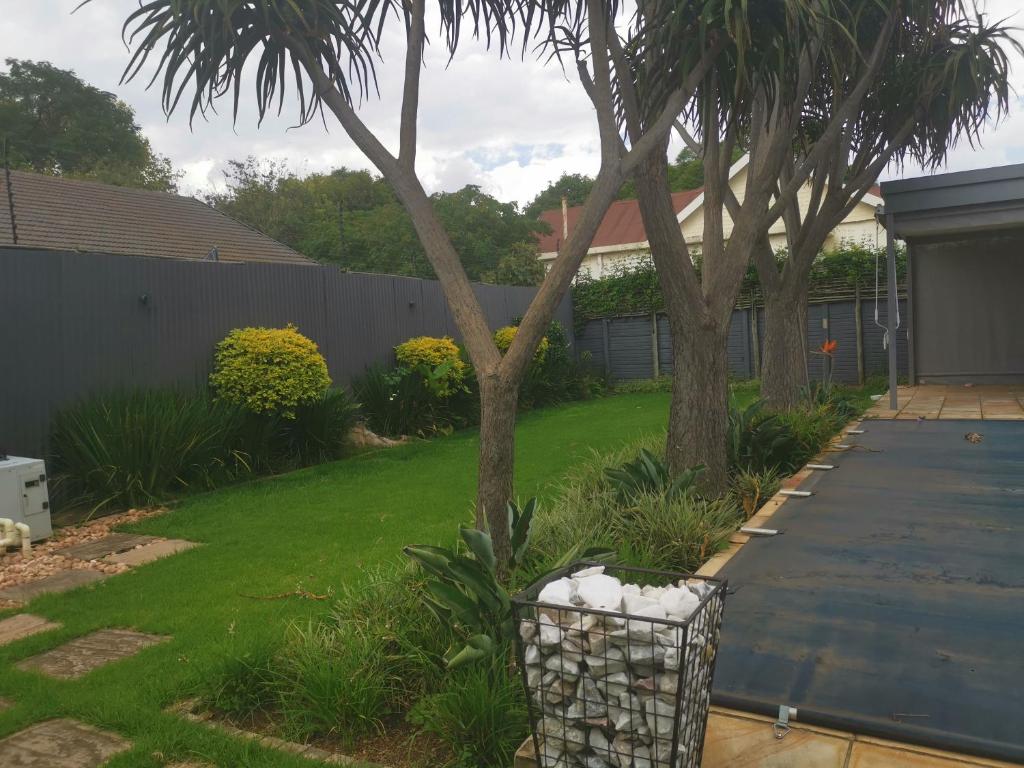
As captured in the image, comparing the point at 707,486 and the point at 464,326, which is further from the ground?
the point at 464,326

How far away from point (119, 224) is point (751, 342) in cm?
1138

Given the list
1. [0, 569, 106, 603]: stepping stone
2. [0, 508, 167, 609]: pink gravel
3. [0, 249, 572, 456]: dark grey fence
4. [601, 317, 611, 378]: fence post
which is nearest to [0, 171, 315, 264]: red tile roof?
[0, 249, 572, 456]: dark grey fence

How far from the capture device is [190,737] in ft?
8.39

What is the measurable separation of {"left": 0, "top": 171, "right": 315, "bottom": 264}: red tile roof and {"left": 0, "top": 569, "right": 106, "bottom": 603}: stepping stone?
7855mm

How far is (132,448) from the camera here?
254 inches

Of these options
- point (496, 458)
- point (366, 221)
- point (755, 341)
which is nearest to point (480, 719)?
point (496, 458)

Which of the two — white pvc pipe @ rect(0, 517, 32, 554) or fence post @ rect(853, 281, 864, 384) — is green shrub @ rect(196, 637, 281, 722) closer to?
white pvc pipe @ rect(0, 517, 32, 554)

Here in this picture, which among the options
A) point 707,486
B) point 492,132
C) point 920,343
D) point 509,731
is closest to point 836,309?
point 920,343

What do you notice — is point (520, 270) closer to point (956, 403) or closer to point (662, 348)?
point (662, 348)

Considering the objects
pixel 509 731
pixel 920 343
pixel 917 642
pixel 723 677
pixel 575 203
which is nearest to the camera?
pixel 509 731

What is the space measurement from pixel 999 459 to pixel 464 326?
4.73 meters

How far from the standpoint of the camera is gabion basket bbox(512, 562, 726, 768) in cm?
176

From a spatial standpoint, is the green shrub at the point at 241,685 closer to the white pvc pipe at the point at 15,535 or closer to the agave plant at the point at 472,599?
the agave plant at the point at 472,599

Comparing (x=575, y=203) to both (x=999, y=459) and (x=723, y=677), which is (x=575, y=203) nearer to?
(x=999, y=459)
